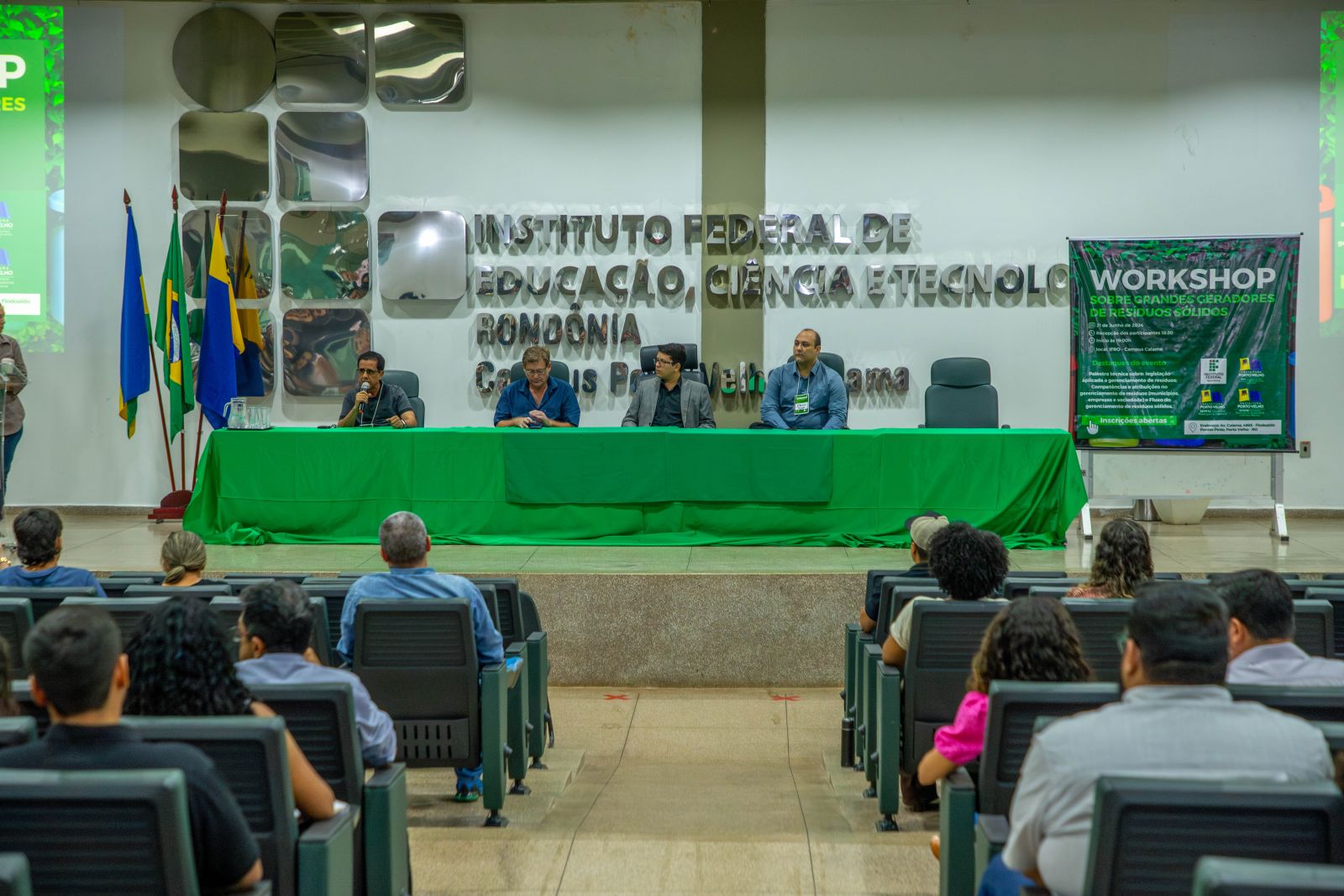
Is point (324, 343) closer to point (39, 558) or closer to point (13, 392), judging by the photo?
point (13, 392)

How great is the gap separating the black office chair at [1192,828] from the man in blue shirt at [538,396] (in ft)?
19.3

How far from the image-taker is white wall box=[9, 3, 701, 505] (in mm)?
9047

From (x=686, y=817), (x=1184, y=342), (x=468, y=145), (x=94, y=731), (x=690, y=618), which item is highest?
(x=468, y=145)

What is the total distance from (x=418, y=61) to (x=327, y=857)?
7.78 m

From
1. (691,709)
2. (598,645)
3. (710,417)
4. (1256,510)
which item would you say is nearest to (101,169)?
(710,417)

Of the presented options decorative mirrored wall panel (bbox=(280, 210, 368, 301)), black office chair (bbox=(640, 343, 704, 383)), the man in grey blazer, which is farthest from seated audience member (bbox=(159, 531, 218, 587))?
decorative mirrored wall panel (bbox=(280, 210, 368, 301))

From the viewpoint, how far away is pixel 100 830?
1.69 meters

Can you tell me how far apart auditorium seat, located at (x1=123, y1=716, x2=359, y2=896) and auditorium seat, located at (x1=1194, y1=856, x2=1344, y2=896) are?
138 centimetres

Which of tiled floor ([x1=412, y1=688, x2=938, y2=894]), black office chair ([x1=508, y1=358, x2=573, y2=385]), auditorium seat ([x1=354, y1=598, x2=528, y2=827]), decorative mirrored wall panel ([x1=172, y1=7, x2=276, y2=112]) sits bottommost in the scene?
tiled floor ([x1=412, y1=688, x2=938, y2=894])

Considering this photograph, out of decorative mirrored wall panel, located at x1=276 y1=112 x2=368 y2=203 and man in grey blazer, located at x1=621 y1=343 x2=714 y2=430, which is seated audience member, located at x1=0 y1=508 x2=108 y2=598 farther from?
decorative mirrored wall panel, located at x1=276 y1=112 x2=368 y2=203

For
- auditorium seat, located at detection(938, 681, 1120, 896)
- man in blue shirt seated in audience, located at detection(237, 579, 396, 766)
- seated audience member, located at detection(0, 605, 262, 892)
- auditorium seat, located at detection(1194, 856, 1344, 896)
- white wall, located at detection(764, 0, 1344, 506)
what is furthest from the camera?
white wall, located at detection(764, 0, 1344, 506)

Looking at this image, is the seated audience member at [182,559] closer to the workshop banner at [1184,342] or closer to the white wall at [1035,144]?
the workshop banner at [1184,342]

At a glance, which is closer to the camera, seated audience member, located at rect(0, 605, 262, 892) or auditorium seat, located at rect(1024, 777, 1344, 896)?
auditorium seat, located at rect(1024, 777, 1344, 896)

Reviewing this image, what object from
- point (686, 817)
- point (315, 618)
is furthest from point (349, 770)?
point (686, 817)
